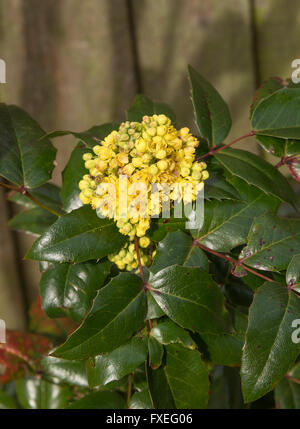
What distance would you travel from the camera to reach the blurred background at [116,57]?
121 centimetres

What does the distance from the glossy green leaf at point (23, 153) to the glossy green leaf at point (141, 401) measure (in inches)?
13.8

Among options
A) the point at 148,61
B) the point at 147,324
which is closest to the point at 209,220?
the point at 147,324

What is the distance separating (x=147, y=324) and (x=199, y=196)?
191 mm

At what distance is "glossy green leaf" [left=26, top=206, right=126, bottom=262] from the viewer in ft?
1.79

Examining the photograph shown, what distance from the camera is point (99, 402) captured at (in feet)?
2.37

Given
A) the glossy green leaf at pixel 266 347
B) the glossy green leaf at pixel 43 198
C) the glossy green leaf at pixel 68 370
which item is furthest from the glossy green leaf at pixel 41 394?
the glossy green leaf at pixel 266 347

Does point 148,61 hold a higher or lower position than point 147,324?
higher

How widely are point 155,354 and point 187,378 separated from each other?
54 millimetres

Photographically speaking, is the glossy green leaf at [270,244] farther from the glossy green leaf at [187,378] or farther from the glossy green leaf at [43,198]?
the glossy green leaf at [43,198]

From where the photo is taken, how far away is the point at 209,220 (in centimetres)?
62

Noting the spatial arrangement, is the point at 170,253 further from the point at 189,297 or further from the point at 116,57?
the point at 116,57

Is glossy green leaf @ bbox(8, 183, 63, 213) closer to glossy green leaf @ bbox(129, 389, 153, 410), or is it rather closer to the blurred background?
glossy green leaf @ bbox(129, 389, 153, 410)
